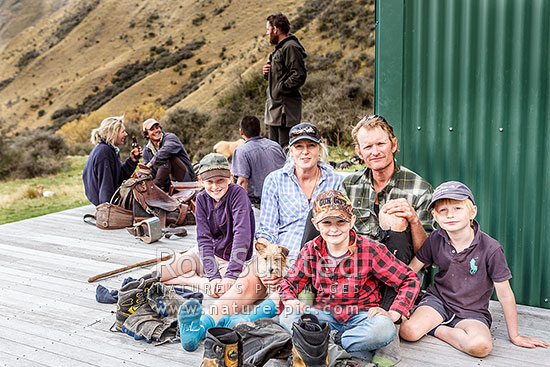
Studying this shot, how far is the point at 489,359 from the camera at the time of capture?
7.98ft

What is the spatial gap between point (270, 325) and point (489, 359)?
107 cm

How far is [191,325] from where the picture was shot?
101 inches

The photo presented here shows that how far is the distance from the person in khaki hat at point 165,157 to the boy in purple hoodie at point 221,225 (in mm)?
2682

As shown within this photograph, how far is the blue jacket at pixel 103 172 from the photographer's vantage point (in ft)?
17.7

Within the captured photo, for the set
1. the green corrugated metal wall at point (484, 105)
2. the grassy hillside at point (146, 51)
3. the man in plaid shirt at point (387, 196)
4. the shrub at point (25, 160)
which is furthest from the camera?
the grassy hillside at point (146, 51)

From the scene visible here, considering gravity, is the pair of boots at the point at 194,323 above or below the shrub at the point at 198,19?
below

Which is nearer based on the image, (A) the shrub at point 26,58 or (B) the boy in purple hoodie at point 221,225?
(B) the boy in purple hoodie at point 221,225

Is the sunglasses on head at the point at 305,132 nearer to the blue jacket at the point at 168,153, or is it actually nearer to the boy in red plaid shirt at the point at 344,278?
the boy in red plaid shirt at the point at 344,278

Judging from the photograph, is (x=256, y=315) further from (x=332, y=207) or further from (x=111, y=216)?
(x=111, y=216)

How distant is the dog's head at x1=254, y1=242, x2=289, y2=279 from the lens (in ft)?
9.82

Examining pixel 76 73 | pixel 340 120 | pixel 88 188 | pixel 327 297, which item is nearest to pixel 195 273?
pixel 327 297

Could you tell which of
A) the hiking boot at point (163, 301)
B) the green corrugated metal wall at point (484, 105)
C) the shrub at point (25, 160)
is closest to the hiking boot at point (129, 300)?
the hiking boot at point (163, 301)

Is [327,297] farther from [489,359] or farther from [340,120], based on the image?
[340,120]

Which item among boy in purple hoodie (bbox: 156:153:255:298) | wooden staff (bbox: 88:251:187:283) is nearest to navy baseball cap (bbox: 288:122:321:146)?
boy in purple hoodie (bbox: 156:153:255:298)
